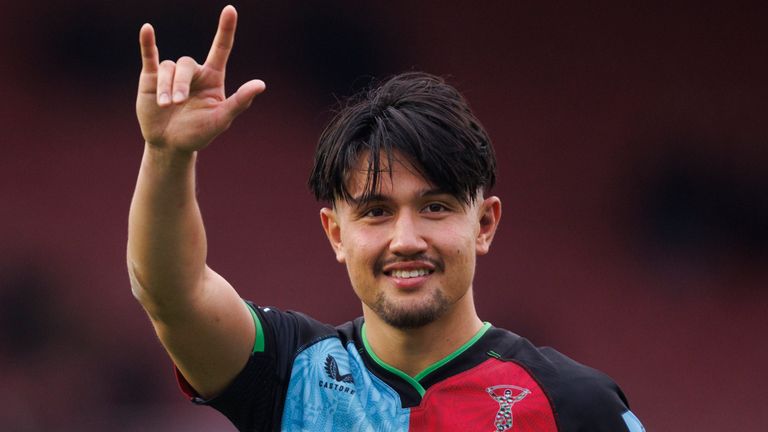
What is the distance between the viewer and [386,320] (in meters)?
2.28

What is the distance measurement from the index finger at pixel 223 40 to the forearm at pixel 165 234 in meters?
0.16

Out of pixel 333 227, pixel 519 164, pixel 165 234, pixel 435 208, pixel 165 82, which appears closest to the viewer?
pixel 165 82

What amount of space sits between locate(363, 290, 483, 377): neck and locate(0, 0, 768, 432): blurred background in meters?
2.20

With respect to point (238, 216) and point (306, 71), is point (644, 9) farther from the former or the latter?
point (238, 216)

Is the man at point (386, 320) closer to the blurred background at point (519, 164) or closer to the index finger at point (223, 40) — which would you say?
the index finger at point (223, 40)

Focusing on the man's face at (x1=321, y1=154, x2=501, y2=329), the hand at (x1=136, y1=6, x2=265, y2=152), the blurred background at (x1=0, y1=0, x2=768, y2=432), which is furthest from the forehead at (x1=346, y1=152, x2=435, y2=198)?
the blurred background at (x1=0, y1=0, x2=768, y2=432)

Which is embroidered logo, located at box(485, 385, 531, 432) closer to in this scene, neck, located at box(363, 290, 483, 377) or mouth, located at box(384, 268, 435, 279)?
neck, located at box(363, 290, 483, 377)

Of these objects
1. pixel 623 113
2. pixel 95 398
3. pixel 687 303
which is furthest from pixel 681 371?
pixel 95 398

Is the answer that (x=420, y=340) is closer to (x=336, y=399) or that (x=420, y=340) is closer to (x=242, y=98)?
(x=336, y=399)

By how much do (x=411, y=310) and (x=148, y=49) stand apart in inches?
27.5

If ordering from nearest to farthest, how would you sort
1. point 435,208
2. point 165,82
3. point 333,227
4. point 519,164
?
Answer: point 165,82 → point 435,208 → point 333,227 → point 519,164

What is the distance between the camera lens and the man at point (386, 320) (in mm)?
2180

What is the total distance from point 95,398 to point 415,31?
6.03 feet

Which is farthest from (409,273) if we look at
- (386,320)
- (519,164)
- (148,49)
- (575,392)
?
(519,164)
